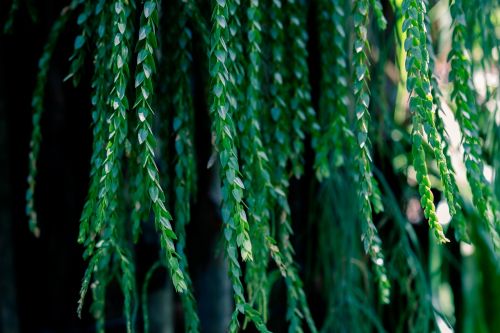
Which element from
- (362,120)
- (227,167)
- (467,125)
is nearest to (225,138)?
(227,167)

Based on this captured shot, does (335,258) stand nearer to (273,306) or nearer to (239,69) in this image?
(273,306)

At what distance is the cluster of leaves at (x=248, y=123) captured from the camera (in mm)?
621

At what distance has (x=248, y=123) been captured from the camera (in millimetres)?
727

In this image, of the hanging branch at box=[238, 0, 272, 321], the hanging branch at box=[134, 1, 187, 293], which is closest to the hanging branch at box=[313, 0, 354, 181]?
the hanging branch at box=[238, 0, 272, 321]

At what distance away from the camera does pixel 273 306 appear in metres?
1.30

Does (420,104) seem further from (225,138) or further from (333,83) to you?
(333,83)

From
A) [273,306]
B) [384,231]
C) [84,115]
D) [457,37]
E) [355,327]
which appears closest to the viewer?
[457,37]

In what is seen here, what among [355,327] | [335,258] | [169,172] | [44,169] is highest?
[44,169]

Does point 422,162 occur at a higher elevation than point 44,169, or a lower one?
lower

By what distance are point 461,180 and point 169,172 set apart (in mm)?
851

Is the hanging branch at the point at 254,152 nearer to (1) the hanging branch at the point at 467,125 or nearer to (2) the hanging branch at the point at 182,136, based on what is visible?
(2) the hanging branch at the point at 182,136

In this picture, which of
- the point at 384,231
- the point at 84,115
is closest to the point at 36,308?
the point at 84,115

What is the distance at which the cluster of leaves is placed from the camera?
0.62 meters

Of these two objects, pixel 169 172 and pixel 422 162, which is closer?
pixel 422 162
